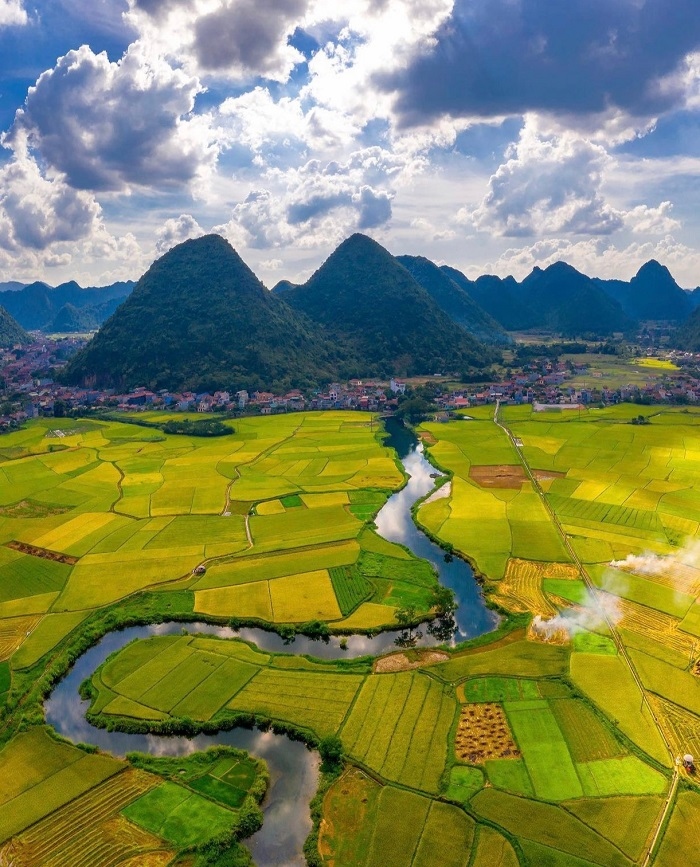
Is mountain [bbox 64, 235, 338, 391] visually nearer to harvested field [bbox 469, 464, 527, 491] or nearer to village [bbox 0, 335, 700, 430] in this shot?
village [bbox 0, 335, 700, 430]

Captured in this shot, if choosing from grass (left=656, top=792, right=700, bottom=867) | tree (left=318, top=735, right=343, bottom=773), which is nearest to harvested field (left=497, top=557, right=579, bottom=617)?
grass (left=656, top=792, right=700, bottom=867)

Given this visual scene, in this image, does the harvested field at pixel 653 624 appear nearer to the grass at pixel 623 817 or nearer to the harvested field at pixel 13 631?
the grass at pixel 623 817

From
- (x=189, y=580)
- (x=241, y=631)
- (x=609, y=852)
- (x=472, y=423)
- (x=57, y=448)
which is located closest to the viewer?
(x=609, y=852)

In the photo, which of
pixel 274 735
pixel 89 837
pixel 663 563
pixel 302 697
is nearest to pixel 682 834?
Result: pixel 302 697

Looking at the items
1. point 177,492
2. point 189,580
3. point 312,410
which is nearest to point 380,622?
point 189,580

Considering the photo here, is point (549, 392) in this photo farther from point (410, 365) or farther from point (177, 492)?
point (177, 492)

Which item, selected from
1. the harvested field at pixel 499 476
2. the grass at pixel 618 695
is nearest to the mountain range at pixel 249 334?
the harvested field at pixel 499 476

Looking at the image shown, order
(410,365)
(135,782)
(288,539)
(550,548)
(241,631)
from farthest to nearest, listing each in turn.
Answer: (410,365) < (288,539) < (550,548) < (241,631) < (135,782)
